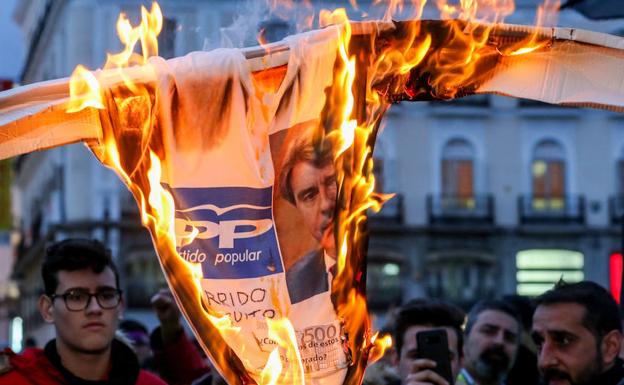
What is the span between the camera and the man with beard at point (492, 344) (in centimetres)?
633

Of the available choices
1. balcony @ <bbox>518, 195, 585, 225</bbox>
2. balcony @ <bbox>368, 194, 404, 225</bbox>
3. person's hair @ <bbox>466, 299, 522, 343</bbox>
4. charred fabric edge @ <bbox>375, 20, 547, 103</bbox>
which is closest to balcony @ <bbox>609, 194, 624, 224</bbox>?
balcony @ <bbox>518, 195, 585, 225</bbox>

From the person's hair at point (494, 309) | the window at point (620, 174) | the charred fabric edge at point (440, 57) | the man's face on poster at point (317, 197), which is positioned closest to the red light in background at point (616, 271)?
the person's hair at point (494, 309)

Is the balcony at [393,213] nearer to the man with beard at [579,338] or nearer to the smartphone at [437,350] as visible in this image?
the man with beard at [579,338]

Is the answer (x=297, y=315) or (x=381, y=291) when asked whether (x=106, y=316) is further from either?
(x=381, y=291)

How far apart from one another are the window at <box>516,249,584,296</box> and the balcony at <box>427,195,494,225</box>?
1397 millimetres

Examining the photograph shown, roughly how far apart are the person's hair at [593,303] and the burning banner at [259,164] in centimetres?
119

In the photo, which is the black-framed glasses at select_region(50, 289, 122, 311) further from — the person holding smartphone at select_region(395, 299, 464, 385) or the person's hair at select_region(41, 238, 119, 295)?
the person holding smartphone at select_region(395, 299, 464, 385)

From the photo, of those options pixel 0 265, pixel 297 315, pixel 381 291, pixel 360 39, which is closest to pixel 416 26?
pixel 360 39

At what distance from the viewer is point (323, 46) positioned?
3.63m

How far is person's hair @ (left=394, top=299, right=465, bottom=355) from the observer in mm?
5430

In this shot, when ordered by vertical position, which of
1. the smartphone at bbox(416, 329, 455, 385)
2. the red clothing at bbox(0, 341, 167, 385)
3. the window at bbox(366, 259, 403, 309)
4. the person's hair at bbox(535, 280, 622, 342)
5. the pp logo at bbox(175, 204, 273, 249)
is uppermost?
the pp logo at bbox(175, 204, 273, 249)

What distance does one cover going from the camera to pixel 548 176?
116 ft

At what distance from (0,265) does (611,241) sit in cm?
4556

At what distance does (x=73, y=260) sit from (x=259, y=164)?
1257 millimetres
